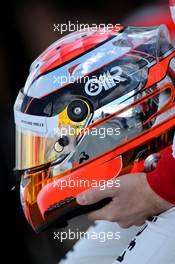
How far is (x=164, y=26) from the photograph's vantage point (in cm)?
153

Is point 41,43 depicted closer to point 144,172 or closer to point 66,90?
point 66,90

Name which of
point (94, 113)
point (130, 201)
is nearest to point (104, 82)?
point (94, 113)

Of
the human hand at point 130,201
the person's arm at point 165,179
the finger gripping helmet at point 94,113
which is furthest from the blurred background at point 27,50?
the person's arm at point 165,179

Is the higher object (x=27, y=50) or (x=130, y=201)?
(x=27, y=50)

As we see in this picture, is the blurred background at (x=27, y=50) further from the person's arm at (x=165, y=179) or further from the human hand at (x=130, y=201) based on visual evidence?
the person's arm at (x=165, y=179)

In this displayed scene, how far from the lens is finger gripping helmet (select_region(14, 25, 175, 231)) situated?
A: 1.49 metres

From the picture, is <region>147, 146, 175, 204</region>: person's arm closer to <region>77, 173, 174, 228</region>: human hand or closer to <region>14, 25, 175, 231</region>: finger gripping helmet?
<region>77, 173, 174, 228</region>: human hand

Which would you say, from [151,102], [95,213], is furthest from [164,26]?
[95,213]

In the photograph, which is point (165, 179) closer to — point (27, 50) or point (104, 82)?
point (104, 82)

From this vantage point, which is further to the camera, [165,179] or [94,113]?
[94,113]

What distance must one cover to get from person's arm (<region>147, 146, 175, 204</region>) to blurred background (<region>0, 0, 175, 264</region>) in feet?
1.28

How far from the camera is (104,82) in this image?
1.51 m

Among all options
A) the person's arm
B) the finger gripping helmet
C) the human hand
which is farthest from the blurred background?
the person's arm

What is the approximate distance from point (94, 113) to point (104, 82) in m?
0.07
